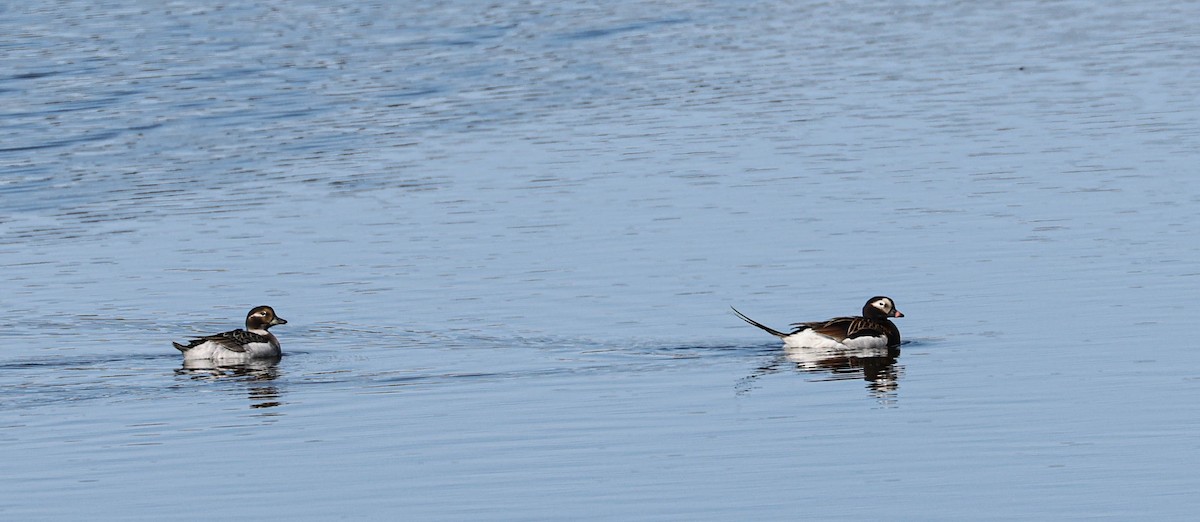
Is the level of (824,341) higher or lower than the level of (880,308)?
lower

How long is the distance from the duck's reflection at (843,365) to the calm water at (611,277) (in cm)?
7

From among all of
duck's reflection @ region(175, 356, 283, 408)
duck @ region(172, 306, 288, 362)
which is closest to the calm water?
duck's reflection @ region(175, 356, 283, 408)

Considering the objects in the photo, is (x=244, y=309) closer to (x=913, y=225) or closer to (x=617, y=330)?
(x=617, y=330)

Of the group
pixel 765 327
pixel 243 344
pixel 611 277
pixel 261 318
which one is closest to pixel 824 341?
pixel 765 327

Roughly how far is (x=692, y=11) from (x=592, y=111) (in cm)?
1722

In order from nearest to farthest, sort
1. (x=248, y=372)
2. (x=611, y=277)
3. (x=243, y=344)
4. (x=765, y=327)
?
(x=248, y=372), (x=243, y=344), (x=765, y=327), (x=611, y=277)

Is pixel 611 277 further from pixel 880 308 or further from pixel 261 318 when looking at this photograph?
pixel 261 318

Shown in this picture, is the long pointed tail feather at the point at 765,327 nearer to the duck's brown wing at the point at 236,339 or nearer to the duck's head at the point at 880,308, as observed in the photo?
the duck's head at the point at 880,308

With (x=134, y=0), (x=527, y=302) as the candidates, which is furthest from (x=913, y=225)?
(x=134, y=0)

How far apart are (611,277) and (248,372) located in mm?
4593

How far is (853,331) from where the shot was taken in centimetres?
2080

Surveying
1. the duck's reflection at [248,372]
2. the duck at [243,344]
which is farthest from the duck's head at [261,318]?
the duck's reflection at [248,372]

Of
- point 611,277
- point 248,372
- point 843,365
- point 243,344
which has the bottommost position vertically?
point 843,365

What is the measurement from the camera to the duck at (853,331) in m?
20.6
